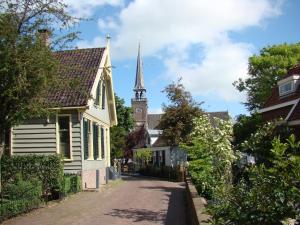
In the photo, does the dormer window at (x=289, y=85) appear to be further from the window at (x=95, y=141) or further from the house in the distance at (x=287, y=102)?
the window at (x=95, y=141)

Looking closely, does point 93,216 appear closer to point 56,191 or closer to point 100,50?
point 56,191

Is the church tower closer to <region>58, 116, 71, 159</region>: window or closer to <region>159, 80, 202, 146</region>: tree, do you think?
<region>159, 80, 202, 146</region>: tree

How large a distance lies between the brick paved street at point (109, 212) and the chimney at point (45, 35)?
5433mm

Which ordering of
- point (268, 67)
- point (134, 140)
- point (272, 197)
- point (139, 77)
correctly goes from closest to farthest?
point (272, 197), point (268, 67), point (134, 140), point (139, 77)

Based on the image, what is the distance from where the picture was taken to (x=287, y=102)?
2978cm

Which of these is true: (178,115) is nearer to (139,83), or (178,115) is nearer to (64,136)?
(64,136)

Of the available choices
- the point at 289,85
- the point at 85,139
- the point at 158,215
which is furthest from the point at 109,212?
the point at 289,85

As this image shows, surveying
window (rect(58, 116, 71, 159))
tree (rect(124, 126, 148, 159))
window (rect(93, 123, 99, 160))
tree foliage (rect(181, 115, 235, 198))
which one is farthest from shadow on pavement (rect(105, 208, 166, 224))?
tree (rect(124, 126, 148, 159))

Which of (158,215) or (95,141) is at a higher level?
(95,141)

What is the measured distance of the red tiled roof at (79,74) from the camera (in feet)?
72.8

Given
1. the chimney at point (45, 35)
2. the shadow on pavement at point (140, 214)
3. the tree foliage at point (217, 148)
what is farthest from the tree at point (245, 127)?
the chimney at point (45, 35)

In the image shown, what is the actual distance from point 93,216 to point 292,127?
15.4m

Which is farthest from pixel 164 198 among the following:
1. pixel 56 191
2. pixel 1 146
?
pixel 1 146

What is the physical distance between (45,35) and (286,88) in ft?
65.4
